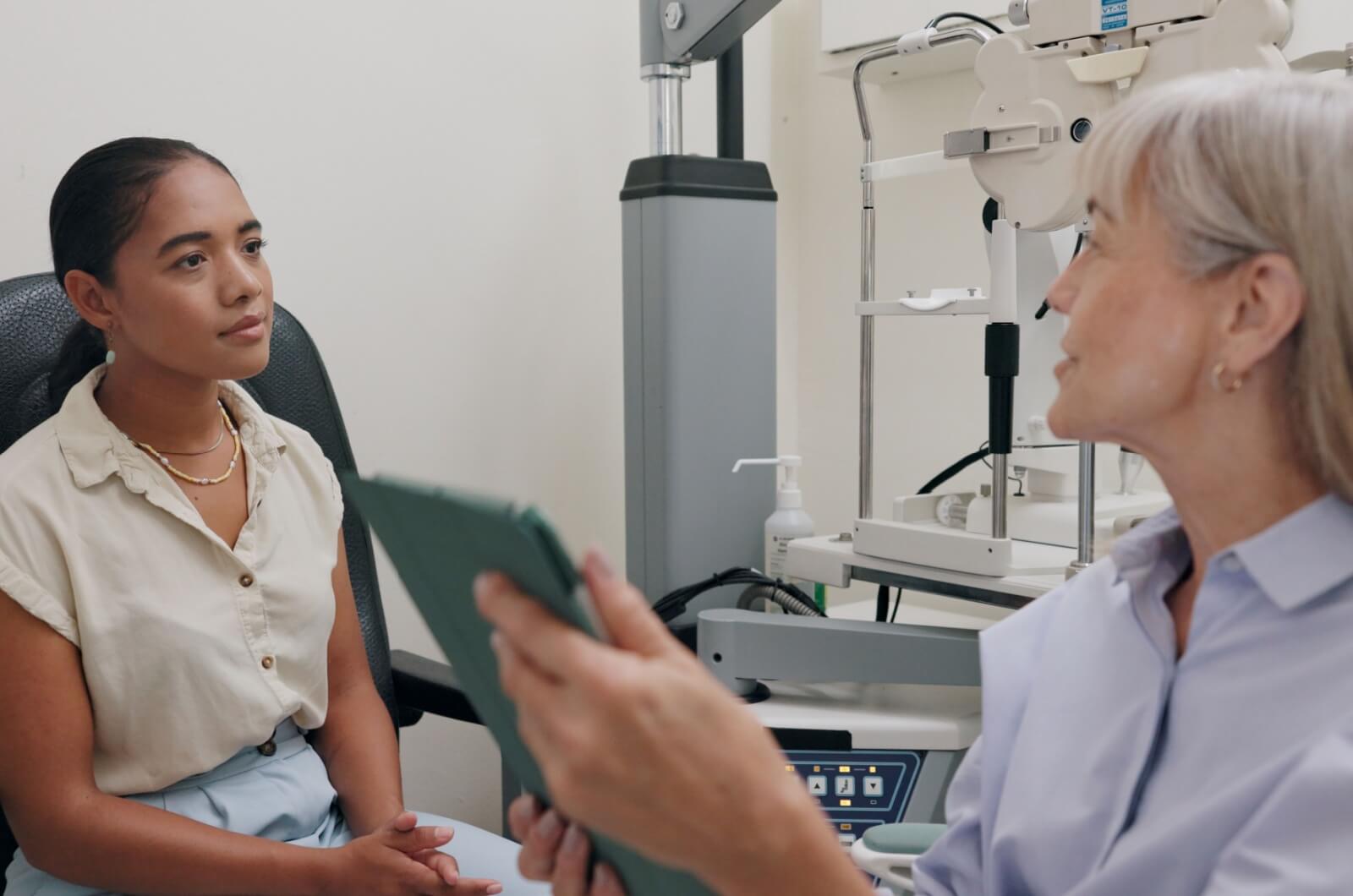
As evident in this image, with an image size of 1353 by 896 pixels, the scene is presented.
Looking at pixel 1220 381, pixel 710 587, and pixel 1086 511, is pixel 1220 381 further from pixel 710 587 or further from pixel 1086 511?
pixel 710 587

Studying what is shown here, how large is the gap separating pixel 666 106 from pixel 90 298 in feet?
3.26

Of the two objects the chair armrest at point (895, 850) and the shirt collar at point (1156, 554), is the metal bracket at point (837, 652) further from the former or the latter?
the shirt collar at point (1156, 554)

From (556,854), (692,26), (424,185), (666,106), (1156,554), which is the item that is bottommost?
(556,854)

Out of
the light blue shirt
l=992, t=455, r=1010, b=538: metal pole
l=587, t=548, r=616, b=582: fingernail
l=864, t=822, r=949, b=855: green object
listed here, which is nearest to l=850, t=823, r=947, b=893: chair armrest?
l=864, t=822, r=949, b=855: green object

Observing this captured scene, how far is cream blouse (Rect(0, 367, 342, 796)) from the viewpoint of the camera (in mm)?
1188

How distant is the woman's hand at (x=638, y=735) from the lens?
0.55 meters

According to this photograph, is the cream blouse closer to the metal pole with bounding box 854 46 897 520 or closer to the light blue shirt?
the light blue shirt

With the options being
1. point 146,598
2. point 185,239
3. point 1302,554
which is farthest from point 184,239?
point 1302,554

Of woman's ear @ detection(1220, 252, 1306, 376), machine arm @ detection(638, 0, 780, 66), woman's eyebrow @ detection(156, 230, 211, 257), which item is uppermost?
machine arm @ detection(638, 0, 780, 66)

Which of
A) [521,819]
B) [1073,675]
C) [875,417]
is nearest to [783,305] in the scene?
[875,417]

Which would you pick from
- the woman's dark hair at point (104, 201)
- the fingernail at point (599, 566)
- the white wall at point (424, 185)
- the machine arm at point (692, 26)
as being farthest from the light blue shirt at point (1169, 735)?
the white wall at point (424, 185)

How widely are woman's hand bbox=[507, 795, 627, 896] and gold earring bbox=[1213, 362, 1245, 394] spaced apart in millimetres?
467

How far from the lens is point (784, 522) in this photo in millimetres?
1958

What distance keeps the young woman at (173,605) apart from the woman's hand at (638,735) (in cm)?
68
